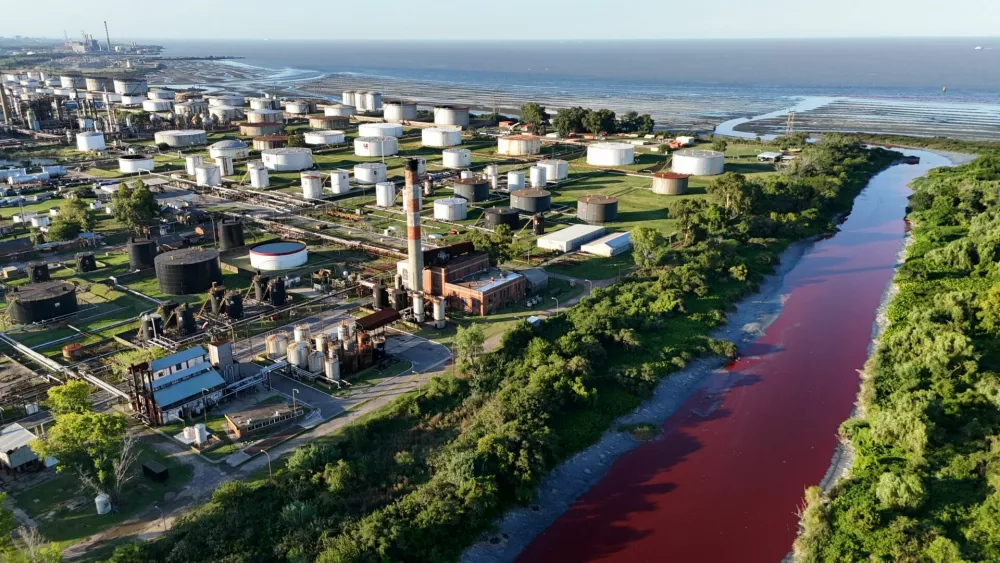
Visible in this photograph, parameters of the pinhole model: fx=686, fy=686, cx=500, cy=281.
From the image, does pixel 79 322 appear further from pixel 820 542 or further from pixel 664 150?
pixel 664 150

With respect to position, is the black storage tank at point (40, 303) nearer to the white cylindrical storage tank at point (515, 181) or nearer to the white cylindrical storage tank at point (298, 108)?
the white cylindrical storage tank at point (515, 181)

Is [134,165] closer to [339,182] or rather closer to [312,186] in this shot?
[312,186]

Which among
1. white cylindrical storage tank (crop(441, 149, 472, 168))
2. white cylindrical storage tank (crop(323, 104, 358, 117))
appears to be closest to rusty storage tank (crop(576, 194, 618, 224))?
white cylindrical storage tank (crop(441, 149, 472, 168))

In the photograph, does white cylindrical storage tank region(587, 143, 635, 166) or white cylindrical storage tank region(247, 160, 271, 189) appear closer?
white cylindrical storage tank region(247, 160, 271, 189)

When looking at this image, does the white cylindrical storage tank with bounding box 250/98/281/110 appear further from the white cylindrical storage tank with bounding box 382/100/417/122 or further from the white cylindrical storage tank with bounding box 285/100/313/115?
the white cylindrical storage tank with bounding box 382/100/417/122

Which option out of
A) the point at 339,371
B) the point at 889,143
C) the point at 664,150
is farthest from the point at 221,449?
the point at 889,143

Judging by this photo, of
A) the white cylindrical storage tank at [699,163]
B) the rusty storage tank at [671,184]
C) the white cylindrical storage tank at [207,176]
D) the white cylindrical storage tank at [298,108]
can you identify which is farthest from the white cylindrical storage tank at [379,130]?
the rusty storage tank at [671,184]
